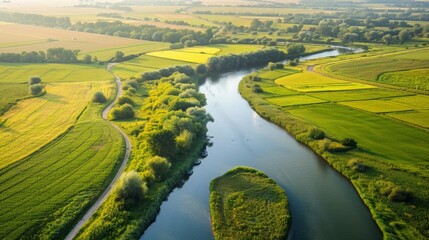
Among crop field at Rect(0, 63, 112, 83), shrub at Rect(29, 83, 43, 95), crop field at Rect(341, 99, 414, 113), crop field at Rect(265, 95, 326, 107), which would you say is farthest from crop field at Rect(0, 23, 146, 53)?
A: crop field at Rect(341, 99, 414, 113)

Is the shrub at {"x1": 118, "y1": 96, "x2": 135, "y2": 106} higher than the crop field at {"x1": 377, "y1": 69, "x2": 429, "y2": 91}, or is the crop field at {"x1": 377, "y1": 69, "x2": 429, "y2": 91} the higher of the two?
the crop field at {"x1": 377, "y1": 69, "x2": 429, "y2": 91}

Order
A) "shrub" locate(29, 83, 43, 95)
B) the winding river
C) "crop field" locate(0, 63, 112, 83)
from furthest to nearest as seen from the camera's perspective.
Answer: "crop field" locate(0, 63, 112, 83), "shrub" locate(29, 83, 43, 95), the winding river

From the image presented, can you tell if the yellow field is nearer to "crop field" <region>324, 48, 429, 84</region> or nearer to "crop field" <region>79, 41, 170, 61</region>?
"crop field" <region>79, 41, 170, 61</region>

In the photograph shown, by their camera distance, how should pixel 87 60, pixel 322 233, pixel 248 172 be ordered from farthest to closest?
pixel 87 60 < pixel 248 172 < pixel 322 233

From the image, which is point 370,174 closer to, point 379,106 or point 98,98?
point 379,106

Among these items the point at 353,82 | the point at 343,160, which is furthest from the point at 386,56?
the point at 343,160

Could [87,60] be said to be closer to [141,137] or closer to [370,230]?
[141,137]
